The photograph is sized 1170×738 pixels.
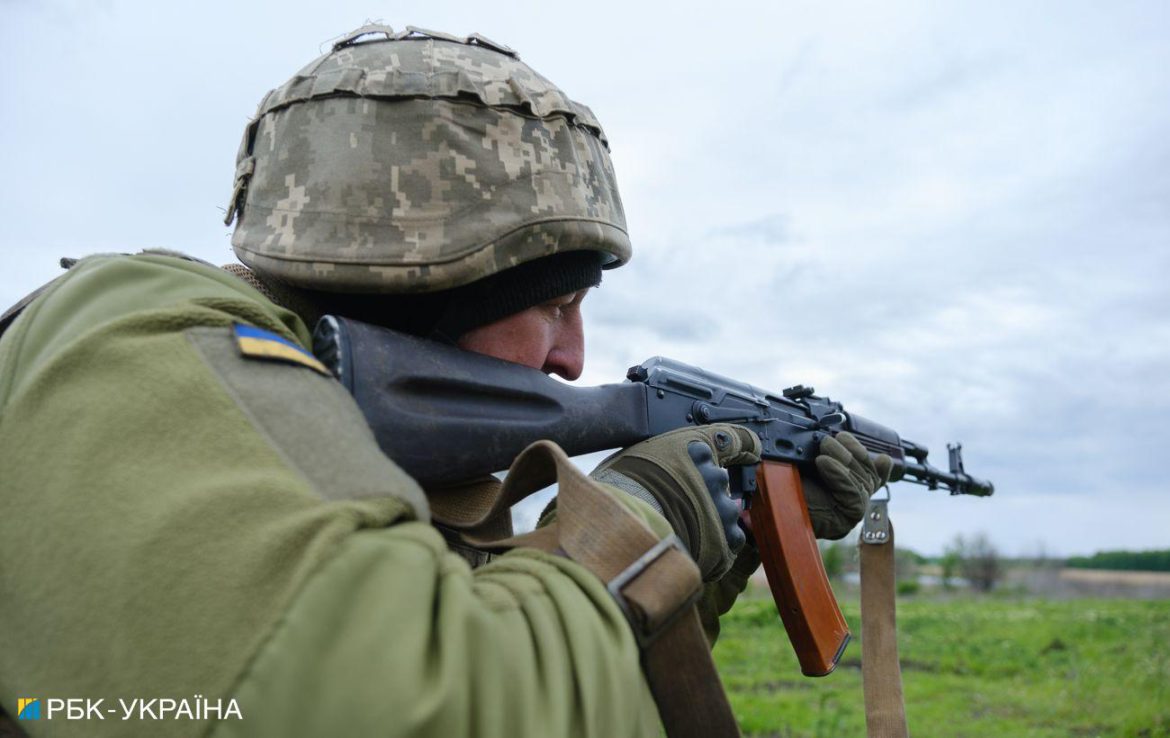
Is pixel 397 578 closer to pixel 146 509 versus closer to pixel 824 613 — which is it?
pixel 146 509

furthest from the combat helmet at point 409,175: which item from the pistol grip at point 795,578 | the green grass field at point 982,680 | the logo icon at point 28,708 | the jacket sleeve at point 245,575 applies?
the green grass field at point 982,680

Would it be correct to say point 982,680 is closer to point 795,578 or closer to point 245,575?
point 795,578

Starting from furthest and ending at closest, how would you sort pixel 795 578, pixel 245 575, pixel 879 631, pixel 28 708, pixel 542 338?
pixel 879 631, pixel 795 578, pixel 542 338, pixel 28 708, pixel 245 575

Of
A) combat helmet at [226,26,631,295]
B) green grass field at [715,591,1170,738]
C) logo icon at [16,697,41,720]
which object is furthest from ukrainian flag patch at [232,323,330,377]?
green grass field at [715,591,1170,738]

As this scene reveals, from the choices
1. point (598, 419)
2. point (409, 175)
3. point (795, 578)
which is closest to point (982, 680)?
point (795, 578)

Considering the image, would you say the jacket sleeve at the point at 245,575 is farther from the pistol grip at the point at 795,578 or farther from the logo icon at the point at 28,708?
the pistol grip at the point at 795,578

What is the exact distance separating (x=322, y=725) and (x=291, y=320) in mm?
901

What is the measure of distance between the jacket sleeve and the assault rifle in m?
0.47

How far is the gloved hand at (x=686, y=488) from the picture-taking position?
2447 millimetres

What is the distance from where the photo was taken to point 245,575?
3.44ft

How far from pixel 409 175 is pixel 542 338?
0.55m

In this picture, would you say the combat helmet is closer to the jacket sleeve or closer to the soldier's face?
the soldier's face

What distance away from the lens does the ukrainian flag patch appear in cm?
128

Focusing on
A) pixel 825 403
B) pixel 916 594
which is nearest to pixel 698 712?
pixel 825 403
